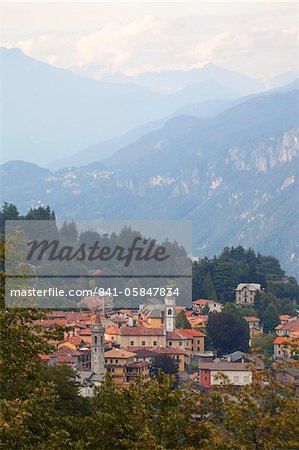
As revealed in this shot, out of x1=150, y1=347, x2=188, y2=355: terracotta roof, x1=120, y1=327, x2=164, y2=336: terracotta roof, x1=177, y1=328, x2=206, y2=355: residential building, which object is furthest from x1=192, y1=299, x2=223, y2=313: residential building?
x1=150, y1=347, x2=188, y2=355: terracotta roof

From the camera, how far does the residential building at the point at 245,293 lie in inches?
2692

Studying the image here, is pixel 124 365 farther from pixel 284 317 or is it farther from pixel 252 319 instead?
pixel 284 317

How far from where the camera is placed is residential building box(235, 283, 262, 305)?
68.4 meters

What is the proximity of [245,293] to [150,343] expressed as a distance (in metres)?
15.8

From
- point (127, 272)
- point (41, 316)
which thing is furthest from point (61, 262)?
point (41, 316)

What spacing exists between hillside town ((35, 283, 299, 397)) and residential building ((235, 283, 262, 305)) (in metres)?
2.12

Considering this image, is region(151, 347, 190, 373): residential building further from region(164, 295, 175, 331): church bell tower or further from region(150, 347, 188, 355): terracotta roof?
region(164, 295, 175, 331): church bell tower

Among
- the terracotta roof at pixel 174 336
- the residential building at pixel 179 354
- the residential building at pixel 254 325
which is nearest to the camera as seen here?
the residential building at pixel 179 354

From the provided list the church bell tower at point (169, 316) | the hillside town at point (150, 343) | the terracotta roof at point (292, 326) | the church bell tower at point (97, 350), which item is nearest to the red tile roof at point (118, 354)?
the hillside town at point (150, 343)

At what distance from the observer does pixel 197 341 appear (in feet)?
182

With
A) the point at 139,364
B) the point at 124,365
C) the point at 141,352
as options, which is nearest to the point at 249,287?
the point at 141,352

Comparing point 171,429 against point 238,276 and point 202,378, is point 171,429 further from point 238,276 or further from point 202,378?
point 238,276

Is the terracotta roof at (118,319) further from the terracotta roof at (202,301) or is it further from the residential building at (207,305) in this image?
the terracotta roof at (202,301)

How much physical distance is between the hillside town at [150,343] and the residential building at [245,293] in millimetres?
2117
